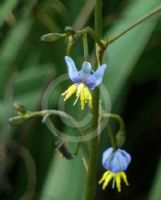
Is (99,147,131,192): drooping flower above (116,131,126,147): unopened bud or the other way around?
the other way around

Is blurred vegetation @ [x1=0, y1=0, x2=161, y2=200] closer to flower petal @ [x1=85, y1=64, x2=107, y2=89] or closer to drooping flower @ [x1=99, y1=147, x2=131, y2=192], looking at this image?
drooping flower @ [x1=99, y1=147, x2=131, y2=192]

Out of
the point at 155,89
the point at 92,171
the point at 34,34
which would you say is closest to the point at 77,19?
the point at 34,34

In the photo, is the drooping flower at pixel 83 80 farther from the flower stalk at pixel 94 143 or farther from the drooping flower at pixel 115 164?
the drooping flower at pixel 115 164

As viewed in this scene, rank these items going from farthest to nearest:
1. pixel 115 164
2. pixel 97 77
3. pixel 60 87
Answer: pixel 60 87, pixel 115 164, pixel 97 77

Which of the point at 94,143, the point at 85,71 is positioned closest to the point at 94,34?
the point at 85,71

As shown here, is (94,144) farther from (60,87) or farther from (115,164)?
(60,87)

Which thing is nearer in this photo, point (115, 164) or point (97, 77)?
point (97, 77)

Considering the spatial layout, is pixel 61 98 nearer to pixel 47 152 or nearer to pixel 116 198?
pixel 47 152

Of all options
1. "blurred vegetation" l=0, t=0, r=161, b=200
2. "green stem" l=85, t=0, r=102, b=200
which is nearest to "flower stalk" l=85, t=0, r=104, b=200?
"green stem" l=85, t=0, r=102, b=200
